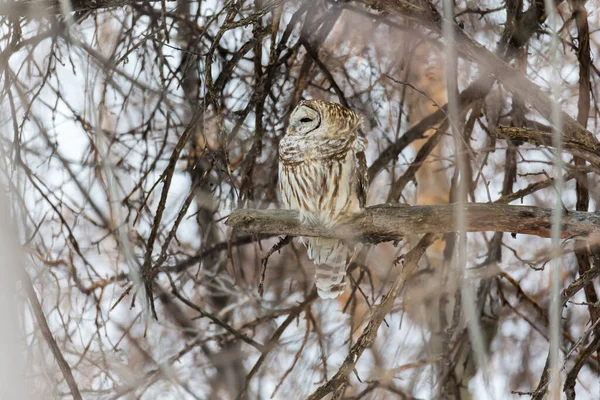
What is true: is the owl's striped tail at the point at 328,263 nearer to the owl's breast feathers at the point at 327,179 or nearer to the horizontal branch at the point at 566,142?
the owl's breast feathers at the point at 327,179

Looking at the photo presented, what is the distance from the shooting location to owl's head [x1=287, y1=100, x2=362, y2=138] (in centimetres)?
330

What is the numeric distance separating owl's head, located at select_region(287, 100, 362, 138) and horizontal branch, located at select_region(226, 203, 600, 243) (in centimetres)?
40

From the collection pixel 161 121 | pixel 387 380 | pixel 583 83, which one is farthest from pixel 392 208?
pixel 161 121

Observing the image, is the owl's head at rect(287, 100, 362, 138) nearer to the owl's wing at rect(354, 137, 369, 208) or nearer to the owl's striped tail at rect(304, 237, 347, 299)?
the owl's wing at rect(354, 137, 369, 208)

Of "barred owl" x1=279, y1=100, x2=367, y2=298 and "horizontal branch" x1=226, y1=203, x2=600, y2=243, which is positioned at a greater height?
"barred owl" x1=279, y1=100, x2=367, y2=298

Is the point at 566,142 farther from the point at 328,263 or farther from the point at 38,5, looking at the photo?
the point at 38,5

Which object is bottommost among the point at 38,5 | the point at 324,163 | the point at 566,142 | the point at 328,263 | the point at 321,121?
the point at 328,263

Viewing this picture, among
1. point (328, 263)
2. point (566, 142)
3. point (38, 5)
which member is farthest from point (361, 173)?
point (38, 5)

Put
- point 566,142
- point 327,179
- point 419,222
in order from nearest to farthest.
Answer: point 566,142 < point 419,222 < point 327,179

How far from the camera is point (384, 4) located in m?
2.90

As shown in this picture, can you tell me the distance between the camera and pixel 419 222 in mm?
2809

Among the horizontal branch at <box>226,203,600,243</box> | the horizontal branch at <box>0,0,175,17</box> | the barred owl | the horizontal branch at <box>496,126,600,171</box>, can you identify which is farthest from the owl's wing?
the horizontal branch at <box>0,0,175,17</box>

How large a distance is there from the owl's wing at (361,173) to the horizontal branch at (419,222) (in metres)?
0.19

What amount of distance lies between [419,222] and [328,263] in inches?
32.7
